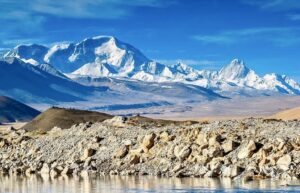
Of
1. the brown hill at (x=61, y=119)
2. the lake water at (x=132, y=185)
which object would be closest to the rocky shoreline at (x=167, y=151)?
the lake water at (x=132, y=185)

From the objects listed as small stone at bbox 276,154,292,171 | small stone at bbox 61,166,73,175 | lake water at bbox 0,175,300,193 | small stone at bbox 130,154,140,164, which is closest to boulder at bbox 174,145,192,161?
lake water at bbox 0,175,300,193

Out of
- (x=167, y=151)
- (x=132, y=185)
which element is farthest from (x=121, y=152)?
(x=132, y=185)

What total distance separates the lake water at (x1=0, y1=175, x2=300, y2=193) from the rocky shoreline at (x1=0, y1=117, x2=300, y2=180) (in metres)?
2.48

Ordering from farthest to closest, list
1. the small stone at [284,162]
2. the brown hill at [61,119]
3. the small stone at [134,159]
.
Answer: the brown hill at [61,119] → the small stone at [134,159] → the small stone at [284,162]

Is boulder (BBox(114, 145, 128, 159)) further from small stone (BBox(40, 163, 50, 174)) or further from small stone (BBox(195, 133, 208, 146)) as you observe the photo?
small stone (BBox(195, 133, 208, 146))

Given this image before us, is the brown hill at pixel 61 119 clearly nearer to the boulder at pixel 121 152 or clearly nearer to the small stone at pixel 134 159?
the boulder at pixel 121 152

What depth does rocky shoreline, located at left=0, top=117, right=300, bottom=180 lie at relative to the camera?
48156mm

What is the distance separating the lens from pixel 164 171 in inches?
2058

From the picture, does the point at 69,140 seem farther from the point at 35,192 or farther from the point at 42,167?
the point at 35,192

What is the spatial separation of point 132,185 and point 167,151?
936 cm

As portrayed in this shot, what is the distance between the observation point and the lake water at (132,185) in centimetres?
4075

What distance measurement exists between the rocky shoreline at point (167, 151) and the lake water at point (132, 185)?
248 centimetres

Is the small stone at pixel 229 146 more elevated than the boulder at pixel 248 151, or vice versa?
the small stone at pixel 229 146

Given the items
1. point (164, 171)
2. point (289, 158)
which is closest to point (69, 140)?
point (164, 171)
